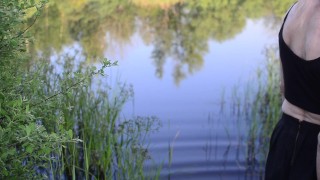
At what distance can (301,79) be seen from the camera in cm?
183

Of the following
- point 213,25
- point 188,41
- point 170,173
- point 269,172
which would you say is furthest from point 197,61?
point 269,172

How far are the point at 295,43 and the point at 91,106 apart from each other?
2823 millimetres

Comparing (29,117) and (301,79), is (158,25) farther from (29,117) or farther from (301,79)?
(301,79)

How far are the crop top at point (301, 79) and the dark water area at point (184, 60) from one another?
1.95m

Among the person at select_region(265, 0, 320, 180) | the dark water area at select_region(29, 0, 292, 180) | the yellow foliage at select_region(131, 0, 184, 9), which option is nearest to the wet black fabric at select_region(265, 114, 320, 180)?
the person at select_region(265, 0, 320, 180)

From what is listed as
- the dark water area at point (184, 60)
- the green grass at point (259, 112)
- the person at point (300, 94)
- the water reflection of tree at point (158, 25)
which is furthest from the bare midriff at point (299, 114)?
the water reflection of tree at point (158, 25)

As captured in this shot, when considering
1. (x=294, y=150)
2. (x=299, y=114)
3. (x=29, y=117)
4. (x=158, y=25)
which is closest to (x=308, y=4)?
(x=299, y=114)

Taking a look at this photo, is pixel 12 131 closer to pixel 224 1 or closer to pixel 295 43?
pixel 295 43

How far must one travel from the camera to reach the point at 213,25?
12.2 m

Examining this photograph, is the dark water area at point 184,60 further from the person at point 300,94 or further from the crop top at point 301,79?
the crop top at point 301,79

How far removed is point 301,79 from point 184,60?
7421mm

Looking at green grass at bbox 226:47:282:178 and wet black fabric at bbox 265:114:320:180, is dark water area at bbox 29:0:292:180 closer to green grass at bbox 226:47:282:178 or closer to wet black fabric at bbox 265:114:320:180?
green grass at bbox 226:47:282:178

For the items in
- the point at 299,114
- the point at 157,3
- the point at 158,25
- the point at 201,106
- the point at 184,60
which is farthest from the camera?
the point at 157,3

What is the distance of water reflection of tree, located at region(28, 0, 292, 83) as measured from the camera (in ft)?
30.4
